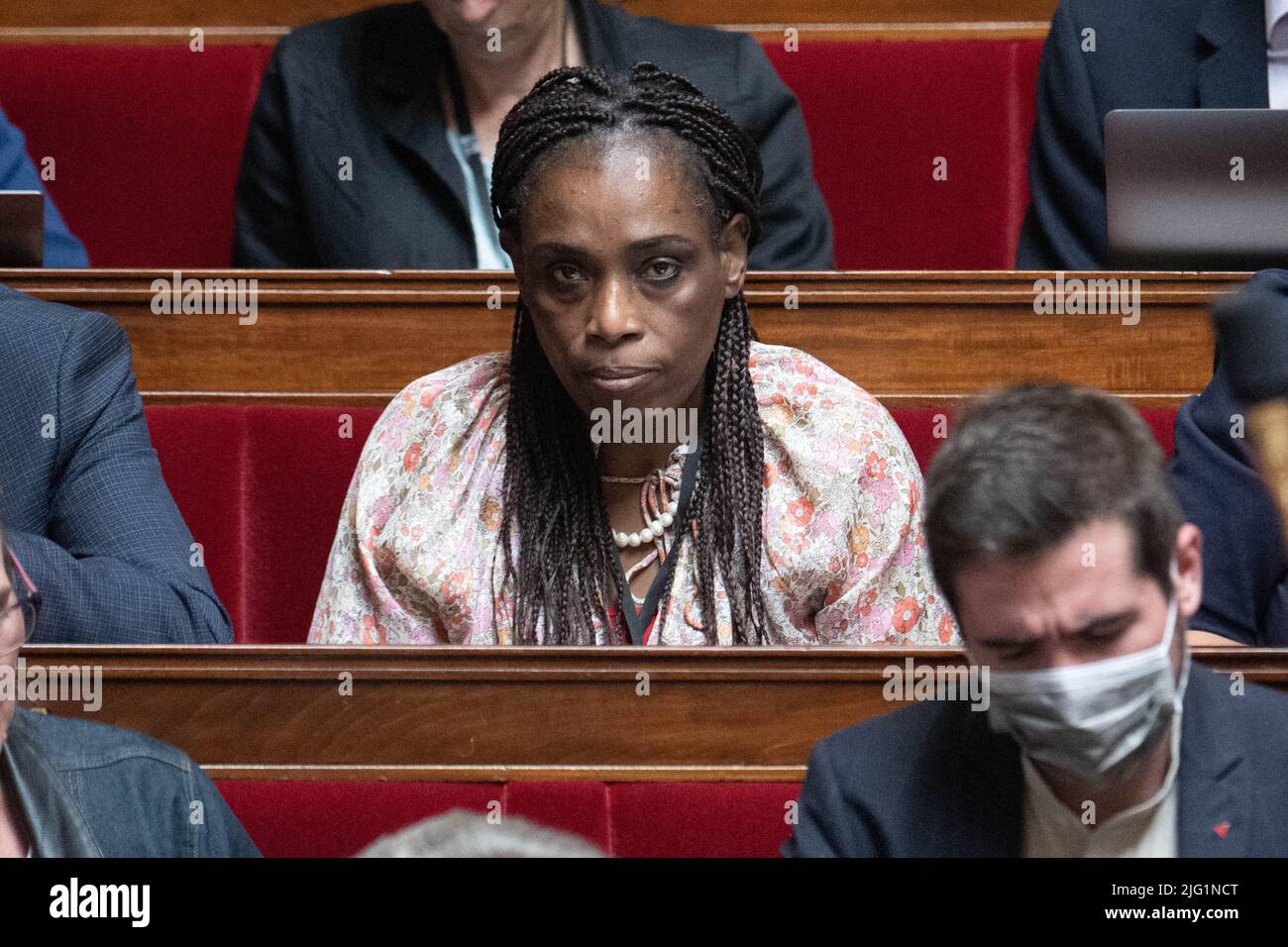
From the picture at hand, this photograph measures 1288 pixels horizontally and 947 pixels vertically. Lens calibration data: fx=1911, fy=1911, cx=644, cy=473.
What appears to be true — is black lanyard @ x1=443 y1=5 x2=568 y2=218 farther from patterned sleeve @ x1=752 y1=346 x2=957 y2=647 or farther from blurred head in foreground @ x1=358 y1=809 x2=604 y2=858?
blurred head in foreground @ x1=358 y1=809 x2=604 y2=858

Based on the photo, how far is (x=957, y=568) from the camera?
1.77 feet

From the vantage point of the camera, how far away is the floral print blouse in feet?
2.81

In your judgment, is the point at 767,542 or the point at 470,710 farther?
the point at 767,542

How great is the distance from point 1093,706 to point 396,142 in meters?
0.72

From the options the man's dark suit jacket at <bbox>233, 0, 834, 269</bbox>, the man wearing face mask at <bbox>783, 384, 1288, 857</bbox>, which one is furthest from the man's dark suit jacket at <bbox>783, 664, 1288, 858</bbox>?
the man's dark suit jacket at <bbox>233, 0, 834, 269</bbox>

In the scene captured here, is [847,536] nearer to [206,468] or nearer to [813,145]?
[206,468]

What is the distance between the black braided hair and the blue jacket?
39 cm

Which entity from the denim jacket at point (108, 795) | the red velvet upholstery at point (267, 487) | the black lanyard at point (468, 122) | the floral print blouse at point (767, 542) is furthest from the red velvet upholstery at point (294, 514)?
the denim jacket at point (108, 795)

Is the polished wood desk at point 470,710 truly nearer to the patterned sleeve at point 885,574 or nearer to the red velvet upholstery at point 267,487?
the patterned sleeve at point 885,574

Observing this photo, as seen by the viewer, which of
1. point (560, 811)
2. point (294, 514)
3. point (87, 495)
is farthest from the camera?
point (294, 514)

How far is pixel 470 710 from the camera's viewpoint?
757 millimetres

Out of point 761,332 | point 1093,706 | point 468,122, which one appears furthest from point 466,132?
point 1093,706

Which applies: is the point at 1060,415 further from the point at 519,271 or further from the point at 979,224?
the point at 979,224

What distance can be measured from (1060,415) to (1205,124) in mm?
438
